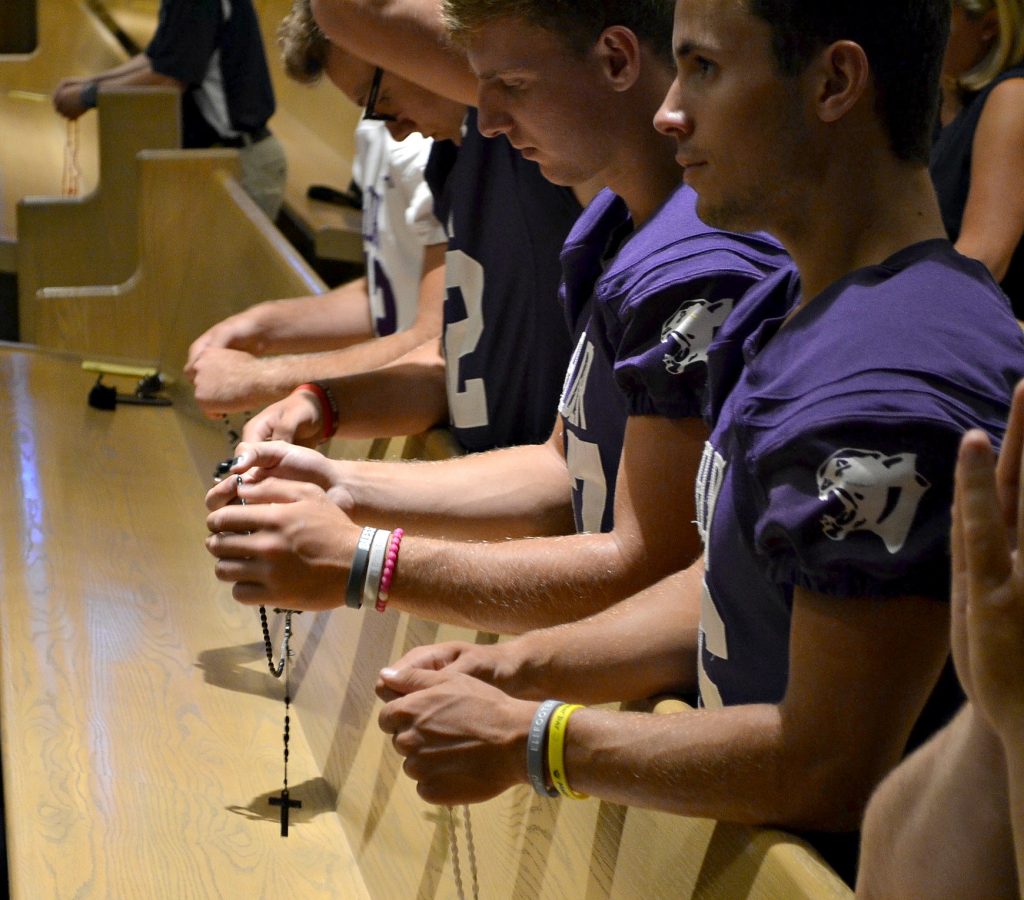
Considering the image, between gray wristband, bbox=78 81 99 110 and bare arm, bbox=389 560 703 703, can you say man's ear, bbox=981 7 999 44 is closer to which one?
bare arm, bbox=389 560 703 703

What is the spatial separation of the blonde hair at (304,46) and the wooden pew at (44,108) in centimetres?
322

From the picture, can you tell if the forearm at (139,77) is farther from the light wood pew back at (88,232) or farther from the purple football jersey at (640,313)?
the purple football jersey at (640,313)

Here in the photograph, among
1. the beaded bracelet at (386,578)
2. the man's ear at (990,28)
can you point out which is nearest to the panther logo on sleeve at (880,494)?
the beaded bracelet at (386,578)

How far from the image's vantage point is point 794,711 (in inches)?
40.0

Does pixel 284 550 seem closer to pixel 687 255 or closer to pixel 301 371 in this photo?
pixel 687 255

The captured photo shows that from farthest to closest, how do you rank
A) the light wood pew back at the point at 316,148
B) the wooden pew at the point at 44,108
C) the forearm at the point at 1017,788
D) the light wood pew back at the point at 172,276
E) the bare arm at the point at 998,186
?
1. the wooden pew at the point at 44,108
2. the light wood pew back at the point at 316,148
3. the light wood pew back at the point at 172,276
4. the bare arm at the point at 998,186
5. the forearm at the point at 1017,788

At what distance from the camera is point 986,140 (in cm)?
239

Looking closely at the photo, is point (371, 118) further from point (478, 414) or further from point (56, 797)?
point (56, 797)

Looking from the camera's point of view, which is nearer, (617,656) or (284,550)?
(617,656)

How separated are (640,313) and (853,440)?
416mm

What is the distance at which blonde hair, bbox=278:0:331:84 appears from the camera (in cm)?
221

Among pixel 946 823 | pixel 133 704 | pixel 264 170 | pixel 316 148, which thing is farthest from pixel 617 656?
pixel 316 148

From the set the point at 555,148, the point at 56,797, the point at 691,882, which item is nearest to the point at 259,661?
the point at 56,797

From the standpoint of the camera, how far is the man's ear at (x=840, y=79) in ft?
3.52
